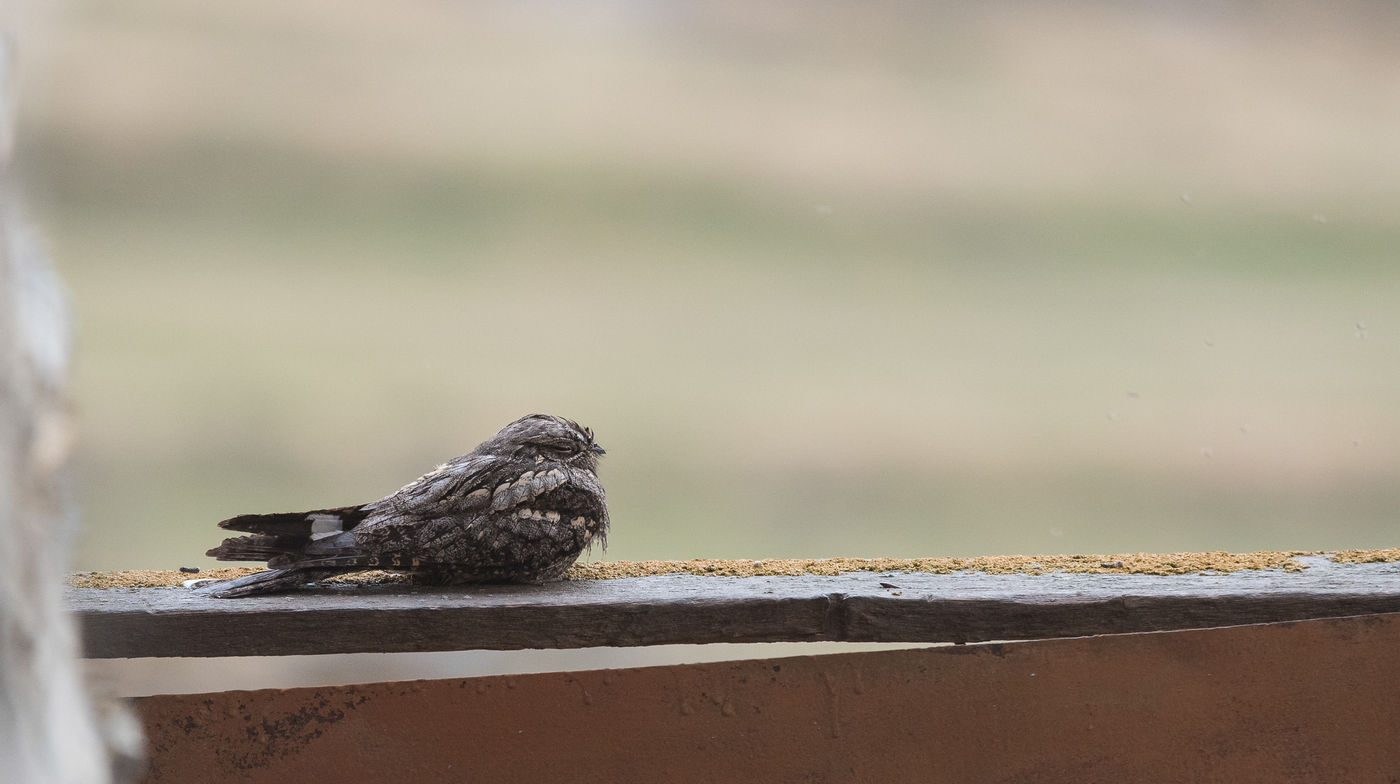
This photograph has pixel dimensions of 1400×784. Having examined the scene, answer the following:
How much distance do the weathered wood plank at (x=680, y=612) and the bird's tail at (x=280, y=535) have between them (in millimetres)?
45

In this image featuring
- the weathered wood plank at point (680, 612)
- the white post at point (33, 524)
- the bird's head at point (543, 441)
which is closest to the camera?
the white post at point (33, 524)

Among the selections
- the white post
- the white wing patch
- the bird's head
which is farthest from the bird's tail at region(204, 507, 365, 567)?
the white post

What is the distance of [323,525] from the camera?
3.42 feet

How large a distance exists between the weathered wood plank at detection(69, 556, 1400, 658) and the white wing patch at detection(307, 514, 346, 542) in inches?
2.2

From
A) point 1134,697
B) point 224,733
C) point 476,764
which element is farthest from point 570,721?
point 1134,697

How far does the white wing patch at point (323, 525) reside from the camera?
1.04 m

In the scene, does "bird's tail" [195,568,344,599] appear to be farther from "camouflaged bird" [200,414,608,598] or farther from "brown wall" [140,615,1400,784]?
"brown wall" [140,615,1400,784]

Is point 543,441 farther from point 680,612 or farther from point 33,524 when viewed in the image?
point 33,524

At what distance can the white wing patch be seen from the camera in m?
1.04

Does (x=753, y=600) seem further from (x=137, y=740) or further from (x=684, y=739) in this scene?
(x=137, y=740)

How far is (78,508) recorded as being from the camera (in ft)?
0.81

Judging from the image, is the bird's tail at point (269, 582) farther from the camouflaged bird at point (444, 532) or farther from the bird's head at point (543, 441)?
the bird's head at point (543, 441)

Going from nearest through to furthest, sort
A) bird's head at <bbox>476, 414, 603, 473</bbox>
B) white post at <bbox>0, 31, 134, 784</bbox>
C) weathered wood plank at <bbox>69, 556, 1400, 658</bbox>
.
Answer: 1. white post at <bbox>0, 31, 134, 784</bbox>
2. weathered wood plank at <bbox>69, 556, 1400, 658</bbox>
3. bird's head at <bbox>476, 414, 603, 473</bbox>

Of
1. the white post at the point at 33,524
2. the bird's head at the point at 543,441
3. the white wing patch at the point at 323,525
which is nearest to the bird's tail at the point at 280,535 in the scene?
the white wing patch at the point at 323,525
